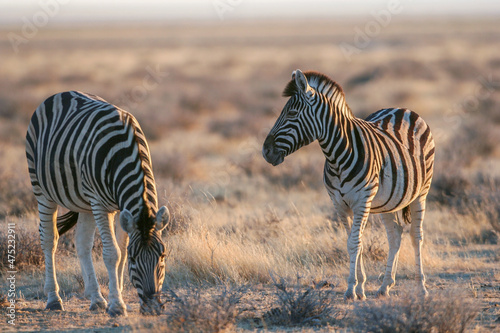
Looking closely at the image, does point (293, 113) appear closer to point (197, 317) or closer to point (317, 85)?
point (317, 85)

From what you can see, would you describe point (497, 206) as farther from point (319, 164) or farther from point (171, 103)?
point (171, 103)

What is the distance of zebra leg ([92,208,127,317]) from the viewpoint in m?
5.58

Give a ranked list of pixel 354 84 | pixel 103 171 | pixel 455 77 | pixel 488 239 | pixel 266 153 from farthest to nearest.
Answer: pixel 455 77 → pixel 354 84 → pixel 488 239 → pixel 266 153 → pixel 103 171

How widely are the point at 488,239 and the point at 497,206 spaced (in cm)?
73

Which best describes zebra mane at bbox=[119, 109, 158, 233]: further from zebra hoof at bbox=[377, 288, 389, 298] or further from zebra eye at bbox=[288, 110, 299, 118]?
zebra hoof at bbox=[377, 288, 389, 298]

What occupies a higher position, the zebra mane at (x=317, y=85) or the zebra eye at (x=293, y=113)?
the zebra mane at (x=317, y=85)

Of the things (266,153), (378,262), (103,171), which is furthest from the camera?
(378,262)

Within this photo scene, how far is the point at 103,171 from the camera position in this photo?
17.8ft

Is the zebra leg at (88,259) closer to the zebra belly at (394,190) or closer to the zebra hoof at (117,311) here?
the zebra hoof at (117,311)

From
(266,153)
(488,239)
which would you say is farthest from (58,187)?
(488,239)

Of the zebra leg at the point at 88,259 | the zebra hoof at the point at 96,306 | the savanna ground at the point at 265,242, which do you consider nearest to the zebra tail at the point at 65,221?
the zebra leg at the point at 88,259

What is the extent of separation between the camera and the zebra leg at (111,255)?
18.3ft

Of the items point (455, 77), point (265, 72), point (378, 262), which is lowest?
point (378, 262)

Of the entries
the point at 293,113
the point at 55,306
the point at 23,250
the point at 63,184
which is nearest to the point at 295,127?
the point at 293,113
